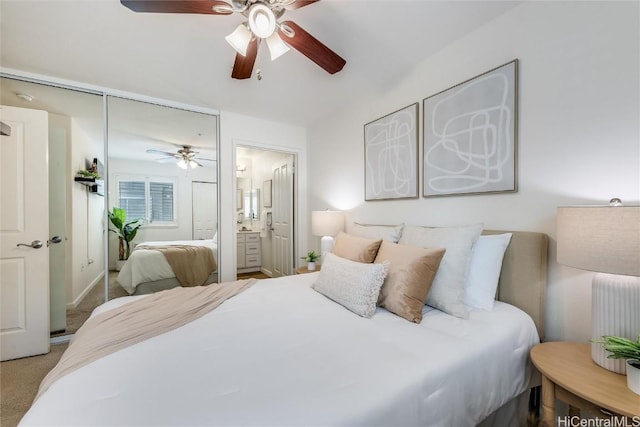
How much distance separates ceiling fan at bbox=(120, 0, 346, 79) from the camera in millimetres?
1271

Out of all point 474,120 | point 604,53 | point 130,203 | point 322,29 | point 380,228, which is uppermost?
→ point 322,29

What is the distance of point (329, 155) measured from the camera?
338 centimetres

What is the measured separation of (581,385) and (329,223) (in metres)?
2.21

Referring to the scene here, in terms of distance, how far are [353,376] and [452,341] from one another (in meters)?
0.53

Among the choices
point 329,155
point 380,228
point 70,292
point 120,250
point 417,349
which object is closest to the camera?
point 417,349

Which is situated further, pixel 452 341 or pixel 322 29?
pixel 322 29

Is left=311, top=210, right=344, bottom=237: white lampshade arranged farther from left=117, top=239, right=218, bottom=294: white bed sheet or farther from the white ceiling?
left=117, top=239, right=218, bottom=294: white bed sheet

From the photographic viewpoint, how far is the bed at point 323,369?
2.47ft

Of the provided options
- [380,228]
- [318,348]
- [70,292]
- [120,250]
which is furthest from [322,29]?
[70,292]

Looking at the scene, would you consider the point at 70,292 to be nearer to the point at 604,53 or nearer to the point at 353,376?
the point at 353,376

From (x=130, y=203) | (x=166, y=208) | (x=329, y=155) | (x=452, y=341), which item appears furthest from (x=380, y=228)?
(x=130, y=203)

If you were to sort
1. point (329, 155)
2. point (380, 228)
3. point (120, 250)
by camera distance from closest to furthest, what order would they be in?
1. point (380, 228)
2. point (120, 250)
3. point (329, 155)

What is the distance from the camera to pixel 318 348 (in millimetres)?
1080

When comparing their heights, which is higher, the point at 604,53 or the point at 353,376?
the point at 604,53
